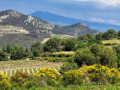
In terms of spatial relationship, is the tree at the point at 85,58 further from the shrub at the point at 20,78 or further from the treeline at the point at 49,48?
the treeline at the point at 49,48

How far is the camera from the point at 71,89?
39.0 ft

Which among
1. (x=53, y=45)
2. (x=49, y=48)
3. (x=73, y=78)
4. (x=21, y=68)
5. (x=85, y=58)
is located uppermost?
(x=73, y=78)

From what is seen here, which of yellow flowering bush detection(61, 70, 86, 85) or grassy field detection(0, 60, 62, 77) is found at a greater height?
yellow flowering bush detection(61, 70, 86, 85)

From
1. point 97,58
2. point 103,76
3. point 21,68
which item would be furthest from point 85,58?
point 21,68

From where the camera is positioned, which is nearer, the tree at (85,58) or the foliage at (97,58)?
the tree at (85,58)

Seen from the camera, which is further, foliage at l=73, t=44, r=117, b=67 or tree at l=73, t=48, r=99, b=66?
foliage at l=73, t=44, r=117, b=67

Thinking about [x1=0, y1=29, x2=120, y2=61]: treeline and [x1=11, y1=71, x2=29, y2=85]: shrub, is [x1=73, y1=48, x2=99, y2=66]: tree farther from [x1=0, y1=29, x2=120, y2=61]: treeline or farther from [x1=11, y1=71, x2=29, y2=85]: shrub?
[x1=0, y1=29, x2=120, y2=61]: treeline

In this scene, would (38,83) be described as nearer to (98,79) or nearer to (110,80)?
(98,79)

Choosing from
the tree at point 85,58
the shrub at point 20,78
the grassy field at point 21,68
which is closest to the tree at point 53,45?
the grassy field at point 21,68

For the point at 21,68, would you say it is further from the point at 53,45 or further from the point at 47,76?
the point at 53,45

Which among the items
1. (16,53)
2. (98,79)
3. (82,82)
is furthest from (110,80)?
(16,53)

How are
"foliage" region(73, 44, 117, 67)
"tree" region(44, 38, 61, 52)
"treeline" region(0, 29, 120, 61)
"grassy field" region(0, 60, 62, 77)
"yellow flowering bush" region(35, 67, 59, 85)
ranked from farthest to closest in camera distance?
"tree" region(44, 38, 61, 52)
"treeline" region(0, 29, 120, 61)
"grassy field" region(0, 60, 62, 77)
"foliage" region(73, 44, 117, 67)
"yellow flowering bush" region(35, 67, 59, 85)

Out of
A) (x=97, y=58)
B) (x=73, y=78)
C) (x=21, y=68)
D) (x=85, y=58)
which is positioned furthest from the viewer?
(x=21, y=68)

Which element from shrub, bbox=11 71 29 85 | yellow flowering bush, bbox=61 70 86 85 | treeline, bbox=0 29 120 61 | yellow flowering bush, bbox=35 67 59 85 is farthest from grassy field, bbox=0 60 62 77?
treeline, bbox=0 29 120 61
